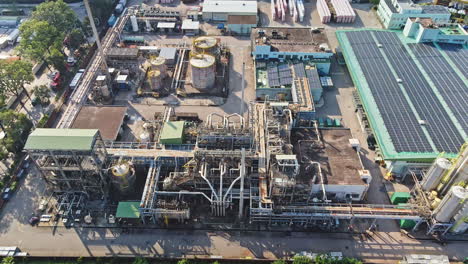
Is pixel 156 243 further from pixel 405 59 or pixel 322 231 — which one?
pixel 405 59

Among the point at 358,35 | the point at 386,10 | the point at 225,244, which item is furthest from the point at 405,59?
the point at 225,244

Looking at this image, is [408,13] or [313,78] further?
[408,13]

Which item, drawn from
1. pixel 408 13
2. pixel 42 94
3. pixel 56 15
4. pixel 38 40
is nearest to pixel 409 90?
pixel 408 13

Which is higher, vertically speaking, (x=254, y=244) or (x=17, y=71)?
(x=17, y=71)

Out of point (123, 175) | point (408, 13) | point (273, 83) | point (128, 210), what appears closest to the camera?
point (128, 210)

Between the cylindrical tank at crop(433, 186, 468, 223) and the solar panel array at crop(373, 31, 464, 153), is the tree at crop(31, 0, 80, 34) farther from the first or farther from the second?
the cylindrical tank at crop(433, 186, 468, 223)

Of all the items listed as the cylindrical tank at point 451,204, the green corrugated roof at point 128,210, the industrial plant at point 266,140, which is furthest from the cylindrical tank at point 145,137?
the cylindrical tank at point 451,204

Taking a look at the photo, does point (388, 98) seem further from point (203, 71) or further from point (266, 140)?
point (203, 71)
